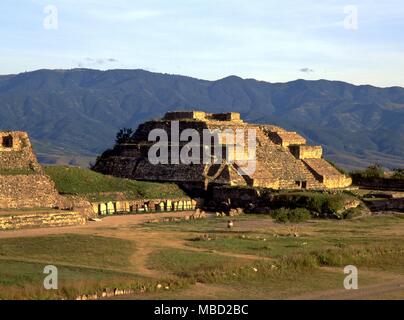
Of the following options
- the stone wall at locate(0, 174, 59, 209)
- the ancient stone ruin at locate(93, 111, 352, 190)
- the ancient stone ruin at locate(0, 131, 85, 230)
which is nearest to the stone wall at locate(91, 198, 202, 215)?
the ancient stone ruin at locate(93, 111, 352, 190)

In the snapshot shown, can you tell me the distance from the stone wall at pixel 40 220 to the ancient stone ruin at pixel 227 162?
14.4m

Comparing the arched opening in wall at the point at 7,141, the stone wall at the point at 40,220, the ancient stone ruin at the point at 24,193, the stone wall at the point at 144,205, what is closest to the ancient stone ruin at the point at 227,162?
the stone wall at the point at 144,205

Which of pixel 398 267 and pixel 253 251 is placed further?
pixel 253 251

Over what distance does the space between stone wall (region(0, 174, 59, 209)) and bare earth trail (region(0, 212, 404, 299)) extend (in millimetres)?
3392

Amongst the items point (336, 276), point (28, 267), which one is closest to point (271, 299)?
point (336, 276)

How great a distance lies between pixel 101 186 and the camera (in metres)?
50.1

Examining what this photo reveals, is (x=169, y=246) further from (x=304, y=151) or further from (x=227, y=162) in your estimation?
(x=304, y=151)

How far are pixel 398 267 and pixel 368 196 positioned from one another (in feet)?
77.9

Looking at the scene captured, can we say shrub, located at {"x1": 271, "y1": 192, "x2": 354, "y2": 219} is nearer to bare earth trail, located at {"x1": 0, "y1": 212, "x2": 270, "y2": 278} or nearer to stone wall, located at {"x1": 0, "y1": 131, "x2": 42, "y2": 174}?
bare earth trail, located at {"x1": 0, "y1": 212, "x2": 270, "y2": 278}

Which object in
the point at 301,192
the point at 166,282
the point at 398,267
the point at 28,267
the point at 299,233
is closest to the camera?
the point at 166,282

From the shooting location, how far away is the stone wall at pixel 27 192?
42.0 meters

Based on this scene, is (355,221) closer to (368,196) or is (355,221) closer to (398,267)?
(368,196)

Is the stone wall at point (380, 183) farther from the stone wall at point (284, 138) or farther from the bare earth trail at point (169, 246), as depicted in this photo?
the bare earth trail at point (169, 246)
